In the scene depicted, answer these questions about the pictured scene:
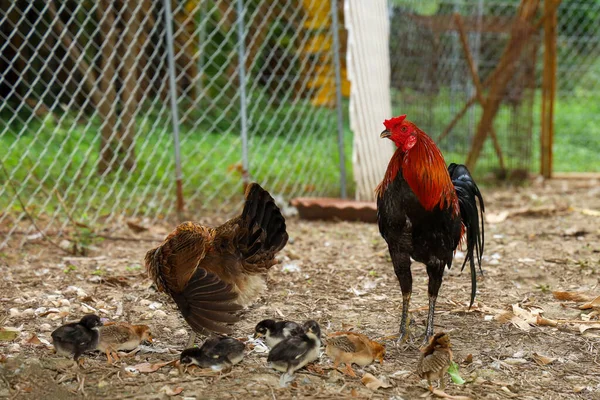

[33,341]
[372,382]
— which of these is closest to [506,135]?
[372,382]

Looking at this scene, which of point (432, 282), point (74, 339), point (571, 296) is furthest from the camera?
point (571, 296)

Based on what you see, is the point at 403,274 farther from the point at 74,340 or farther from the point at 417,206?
the point at 74,340

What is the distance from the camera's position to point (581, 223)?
275 inches

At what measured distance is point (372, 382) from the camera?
3.32m

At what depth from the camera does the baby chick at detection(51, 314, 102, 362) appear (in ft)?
11.2

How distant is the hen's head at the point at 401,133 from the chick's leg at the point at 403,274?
59 centimetres

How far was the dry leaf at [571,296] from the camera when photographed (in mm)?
4598

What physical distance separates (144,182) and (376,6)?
335 centimetres

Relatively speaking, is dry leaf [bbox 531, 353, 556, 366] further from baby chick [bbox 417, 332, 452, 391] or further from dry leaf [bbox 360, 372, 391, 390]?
dry leaf [bbox 360, 372, 391, 390]

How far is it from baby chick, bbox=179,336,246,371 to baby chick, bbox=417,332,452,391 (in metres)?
0.96

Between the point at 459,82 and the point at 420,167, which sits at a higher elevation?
the point at 459,82

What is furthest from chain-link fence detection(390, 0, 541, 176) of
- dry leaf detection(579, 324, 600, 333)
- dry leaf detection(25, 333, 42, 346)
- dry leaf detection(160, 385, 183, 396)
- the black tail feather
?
dry leaf detection(160, 385, 183, 396)

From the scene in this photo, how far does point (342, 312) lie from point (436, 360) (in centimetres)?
132

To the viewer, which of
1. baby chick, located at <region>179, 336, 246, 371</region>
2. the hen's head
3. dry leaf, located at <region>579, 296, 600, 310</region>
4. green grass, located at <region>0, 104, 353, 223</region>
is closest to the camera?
baby chick, located at <region>179, 336, 246, 371</region>
